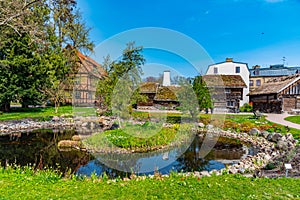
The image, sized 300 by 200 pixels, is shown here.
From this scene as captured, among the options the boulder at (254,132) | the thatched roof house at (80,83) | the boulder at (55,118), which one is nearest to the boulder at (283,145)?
the boulder at (254,132)

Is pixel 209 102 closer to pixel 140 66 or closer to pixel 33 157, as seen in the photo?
pixel 140 66

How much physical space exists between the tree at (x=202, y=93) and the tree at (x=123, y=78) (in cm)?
536

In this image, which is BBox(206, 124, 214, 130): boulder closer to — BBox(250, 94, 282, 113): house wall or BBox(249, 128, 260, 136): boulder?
BBox(249, 128, 260, 136): boulder

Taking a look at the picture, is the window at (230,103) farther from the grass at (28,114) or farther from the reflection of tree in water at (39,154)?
the reflection of tree in water at (39,154)

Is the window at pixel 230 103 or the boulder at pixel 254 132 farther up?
the window at pixel 230 103

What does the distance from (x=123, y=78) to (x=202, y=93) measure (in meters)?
6.88

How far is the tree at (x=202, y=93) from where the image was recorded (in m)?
15.0

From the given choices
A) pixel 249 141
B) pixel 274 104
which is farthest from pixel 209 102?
pixel 274 104

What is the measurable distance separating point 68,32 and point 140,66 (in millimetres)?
20735

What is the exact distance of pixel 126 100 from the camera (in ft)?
36.2

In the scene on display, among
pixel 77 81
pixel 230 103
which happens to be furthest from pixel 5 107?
pixel 230 103

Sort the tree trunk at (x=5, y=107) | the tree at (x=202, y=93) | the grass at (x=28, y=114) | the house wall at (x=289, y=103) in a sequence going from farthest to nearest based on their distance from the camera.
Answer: the house wall at (x=289, y=103) → the tree trunk at (x=5, y=107) → the grass at (x=28, y=114) → the tree at (x=202, y=93)

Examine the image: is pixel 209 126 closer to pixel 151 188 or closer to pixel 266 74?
pixel 151 188

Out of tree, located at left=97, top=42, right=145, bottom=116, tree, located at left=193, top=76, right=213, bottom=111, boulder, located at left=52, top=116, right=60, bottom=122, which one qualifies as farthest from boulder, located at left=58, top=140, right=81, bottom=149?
tree, located at left=193, top=76, right=213, bottom=111
